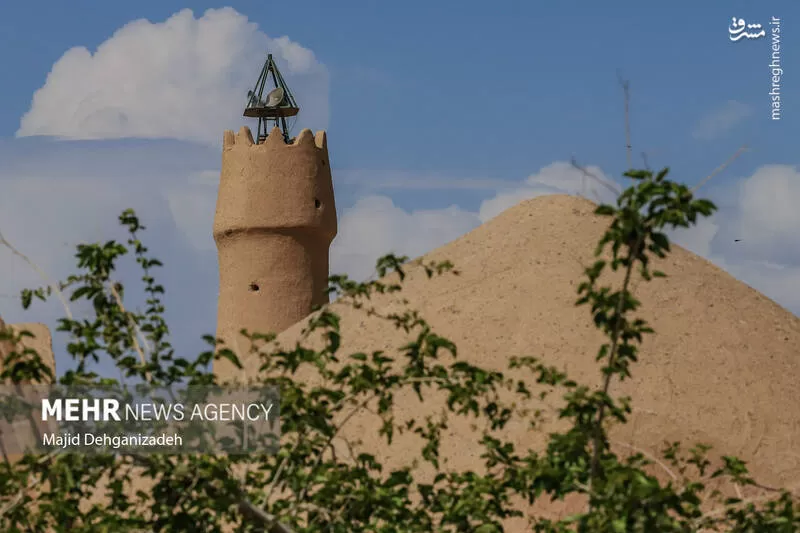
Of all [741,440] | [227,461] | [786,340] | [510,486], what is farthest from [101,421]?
[786,340]

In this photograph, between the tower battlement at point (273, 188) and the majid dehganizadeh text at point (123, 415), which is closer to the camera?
the majid dehganizadeh text at point (123, 415)

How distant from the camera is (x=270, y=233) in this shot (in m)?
22.9

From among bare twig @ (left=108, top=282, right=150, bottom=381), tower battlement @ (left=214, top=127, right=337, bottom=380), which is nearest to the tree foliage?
bare twig @ (left=108, top=282, right=150, bottom=381)

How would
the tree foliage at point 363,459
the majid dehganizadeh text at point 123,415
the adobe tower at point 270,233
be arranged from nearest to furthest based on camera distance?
the tree foliage at point 363,459
the majid dehganizadeh text at point 123,415
the adobe tower at point 270,233

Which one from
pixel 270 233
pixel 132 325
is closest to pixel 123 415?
pixel 132 325

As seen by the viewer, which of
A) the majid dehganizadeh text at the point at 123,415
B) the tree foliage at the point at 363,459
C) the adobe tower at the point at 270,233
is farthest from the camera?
the adobe tower at the point at 270,233

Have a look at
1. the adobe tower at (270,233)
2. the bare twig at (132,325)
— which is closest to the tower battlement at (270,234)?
the adobe tower at (270,233)

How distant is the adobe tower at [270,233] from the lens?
2278 centimetres

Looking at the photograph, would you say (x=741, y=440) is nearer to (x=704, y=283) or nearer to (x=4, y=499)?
(x=704, y=283)

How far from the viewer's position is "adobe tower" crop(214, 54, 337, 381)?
74.7ft

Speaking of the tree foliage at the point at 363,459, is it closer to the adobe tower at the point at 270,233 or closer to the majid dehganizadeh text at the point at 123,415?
the majid dehganizadeh text at the point at 123,415

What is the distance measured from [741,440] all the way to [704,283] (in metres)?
3.55

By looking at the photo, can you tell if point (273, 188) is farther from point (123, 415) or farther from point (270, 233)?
point (123, 415)

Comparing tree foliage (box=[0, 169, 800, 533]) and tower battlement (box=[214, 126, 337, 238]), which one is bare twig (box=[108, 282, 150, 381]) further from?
tower battlement (box=[214, 126, 337, 238])
